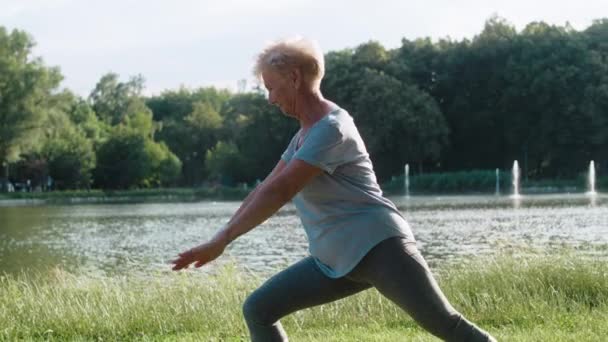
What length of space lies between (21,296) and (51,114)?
58.9 m

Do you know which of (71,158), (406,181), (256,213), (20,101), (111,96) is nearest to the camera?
(256,213)

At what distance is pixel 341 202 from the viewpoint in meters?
3.76

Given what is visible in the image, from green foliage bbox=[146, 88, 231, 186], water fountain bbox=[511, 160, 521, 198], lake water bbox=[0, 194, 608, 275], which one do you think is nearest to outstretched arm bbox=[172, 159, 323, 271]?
lake water bbox=[0, 194, 608, 275]

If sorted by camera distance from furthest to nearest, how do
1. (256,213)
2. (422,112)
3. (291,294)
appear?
(422,112) → (291,294) → (256,213)

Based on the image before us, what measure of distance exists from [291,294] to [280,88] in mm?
889

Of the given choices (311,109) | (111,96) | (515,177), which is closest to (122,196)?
(515,177)

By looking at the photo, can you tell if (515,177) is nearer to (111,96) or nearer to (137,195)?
(137,195)

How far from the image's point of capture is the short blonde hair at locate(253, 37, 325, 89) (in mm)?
3727

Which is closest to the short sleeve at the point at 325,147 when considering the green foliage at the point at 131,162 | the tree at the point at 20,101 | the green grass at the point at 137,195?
the green grass at the point at 137,195

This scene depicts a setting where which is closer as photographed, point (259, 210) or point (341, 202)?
point (259, 210)

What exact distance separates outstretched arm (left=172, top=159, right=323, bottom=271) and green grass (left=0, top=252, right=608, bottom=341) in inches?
93.7

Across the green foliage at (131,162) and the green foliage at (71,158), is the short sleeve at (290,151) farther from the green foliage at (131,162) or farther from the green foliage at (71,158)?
the green foliage at (131,162)

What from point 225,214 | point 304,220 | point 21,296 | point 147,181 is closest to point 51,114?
point 147,181

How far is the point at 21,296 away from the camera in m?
9.13
